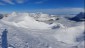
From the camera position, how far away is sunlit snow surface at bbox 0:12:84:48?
1508 mm

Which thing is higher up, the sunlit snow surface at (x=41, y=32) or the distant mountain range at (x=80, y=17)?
the distant mountain range at (x=80, y=17)

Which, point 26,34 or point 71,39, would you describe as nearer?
point 71,39

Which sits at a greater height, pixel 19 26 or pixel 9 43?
pixel 19 26

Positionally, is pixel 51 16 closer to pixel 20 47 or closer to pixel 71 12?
pixel 71 12

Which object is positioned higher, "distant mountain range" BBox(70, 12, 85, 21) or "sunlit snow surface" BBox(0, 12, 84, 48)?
"distant mountain range" BBox(70, 12, 85, 21)

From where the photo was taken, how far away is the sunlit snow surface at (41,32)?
4.95ft

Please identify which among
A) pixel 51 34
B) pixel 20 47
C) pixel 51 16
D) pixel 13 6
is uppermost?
pixel 13 6

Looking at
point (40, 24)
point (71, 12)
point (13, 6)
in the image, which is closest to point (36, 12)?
point (40, 24)

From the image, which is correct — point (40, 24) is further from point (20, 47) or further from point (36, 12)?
point (20, 47)

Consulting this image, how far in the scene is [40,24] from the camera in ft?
5.12

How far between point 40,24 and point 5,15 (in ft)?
1.12

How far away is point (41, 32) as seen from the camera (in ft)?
5.09

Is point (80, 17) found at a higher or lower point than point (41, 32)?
higher

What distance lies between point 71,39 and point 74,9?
0.28 m
